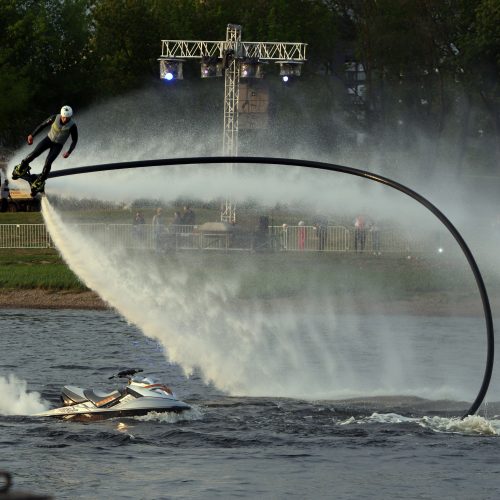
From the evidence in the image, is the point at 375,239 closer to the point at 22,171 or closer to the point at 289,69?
the point at 289,69

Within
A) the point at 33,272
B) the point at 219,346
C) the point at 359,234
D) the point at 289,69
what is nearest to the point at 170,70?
the point at 289,69

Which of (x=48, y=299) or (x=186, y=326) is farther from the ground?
(x=186, y=326)

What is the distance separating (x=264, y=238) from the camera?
57.3m

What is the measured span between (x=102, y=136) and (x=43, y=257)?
54.7 feet

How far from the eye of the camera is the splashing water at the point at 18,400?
33406mm

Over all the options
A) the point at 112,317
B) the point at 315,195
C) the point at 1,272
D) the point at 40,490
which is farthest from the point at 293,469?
the point at 1,272

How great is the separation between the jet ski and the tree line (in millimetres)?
51173

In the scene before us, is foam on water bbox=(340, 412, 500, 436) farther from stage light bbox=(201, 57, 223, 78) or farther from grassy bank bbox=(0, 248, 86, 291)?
grassy bank bbox=(0, 248, 86, 291)

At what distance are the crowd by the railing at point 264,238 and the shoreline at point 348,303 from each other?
7.61ft

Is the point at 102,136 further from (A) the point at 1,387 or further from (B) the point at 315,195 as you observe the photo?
(A) the point at 1,387

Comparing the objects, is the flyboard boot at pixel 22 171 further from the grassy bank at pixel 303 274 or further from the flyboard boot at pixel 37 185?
the grassy bank at pixel 303 274

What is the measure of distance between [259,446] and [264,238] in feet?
91.1

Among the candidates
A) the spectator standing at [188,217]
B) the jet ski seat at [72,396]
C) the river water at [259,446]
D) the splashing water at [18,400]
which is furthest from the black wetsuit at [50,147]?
the spectator standing at [188,217]

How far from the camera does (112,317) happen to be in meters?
56.0
